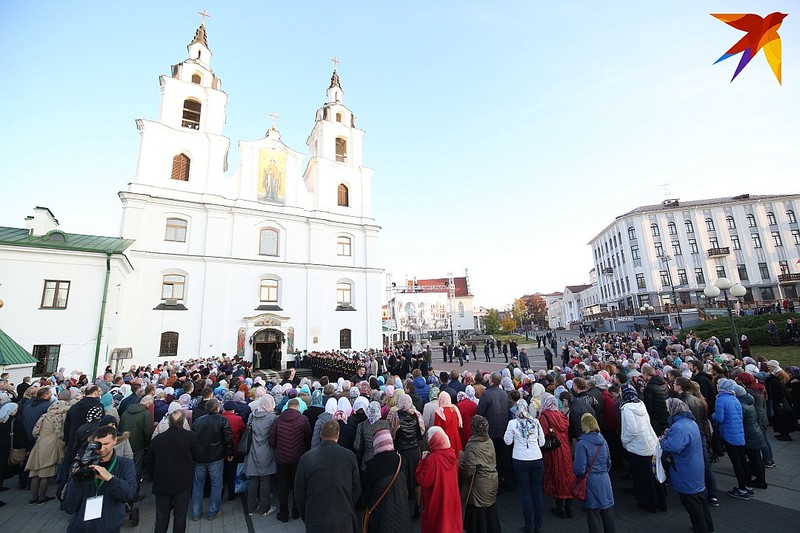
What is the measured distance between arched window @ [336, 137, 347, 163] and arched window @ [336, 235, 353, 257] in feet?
24.5

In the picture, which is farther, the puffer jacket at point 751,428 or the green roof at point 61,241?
the green roof at point 61,241

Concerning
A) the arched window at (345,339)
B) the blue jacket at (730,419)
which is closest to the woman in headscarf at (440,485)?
the blue jacket at (730,419)

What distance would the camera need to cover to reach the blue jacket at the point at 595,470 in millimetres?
4344

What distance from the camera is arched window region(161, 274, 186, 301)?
2170 cm

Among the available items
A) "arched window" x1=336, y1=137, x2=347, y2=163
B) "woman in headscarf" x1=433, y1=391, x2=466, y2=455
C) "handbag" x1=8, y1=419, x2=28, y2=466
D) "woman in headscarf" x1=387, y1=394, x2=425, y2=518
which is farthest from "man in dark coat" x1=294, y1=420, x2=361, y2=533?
"arched window" x1=336, y1=137, x2=347, y2=163

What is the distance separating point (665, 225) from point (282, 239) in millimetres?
46114

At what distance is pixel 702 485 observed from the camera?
439cm

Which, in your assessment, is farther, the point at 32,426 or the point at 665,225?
the point at 665,225

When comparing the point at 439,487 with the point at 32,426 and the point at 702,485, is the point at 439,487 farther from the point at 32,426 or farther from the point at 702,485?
the point at 32,426

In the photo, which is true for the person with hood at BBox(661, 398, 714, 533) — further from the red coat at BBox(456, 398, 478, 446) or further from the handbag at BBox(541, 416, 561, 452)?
the red coat at BBox(456, 398, 478, 446)

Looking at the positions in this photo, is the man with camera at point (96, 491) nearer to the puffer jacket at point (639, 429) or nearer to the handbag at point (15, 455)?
the handbag at point (15, 455)

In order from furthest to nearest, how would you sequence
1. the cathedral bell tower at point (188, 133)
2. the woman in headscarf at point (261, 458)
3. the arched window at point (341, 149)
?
the arched window at point (341, 149), the cathedral bell tower at point (188, 133), the woman in headscarf at point (261, 458)

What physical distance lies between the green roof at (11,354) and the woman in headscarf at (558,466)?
16.3 metres

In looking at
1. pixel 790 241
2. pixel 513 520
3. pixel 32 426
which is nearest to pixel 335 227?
pixel 32 426
